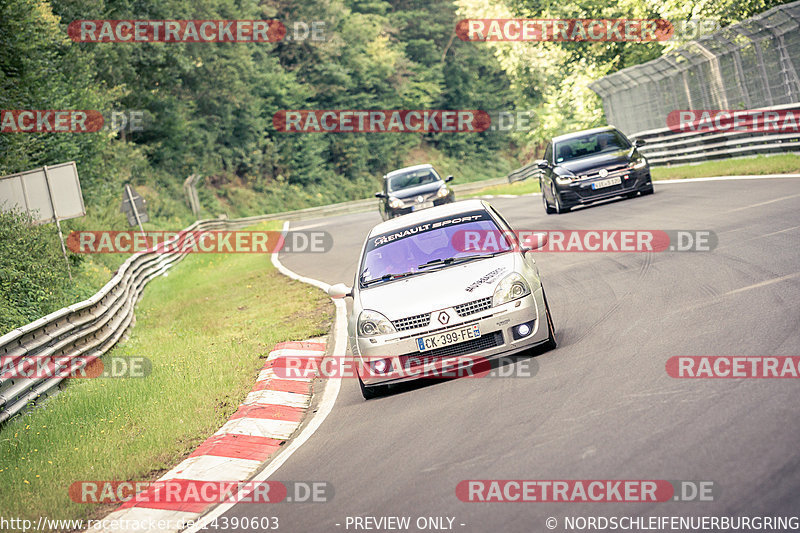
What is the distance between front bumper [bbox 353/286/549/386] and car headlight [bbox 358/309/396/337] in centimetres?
8

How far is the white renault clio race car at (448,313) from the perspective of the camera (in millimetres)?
8172

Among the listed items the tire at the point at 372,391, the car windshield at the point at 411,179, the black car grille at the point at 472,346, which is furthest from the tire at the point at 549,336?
the car windshield at the point at 411,179

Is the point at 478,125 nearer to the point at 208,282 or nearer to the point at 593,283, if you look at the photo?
the point at 208,282

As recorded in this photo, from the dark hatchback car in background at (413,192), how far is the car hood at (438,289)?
620 inches

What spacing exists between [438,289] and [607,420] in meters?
2.63

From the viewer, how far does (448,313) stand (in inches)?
322

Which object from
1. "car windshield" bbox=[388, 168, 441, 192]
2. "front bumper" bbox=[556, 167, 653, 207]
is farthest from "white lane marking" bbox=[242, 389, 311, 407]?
"car windshield" bbox=[388, 168, 441, 192]

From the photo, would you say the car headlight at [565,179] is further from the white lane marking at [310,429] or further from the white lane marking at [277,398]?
the white lane marking at [277,398]

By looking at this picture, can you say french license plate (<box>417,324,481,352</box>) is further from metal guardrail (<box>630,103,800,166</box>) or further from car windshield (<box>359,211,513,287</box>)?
metal guardrail (<box>630,103,800,166</box>)

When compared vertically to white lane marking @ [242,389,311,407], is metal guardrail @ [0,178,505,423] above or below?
above

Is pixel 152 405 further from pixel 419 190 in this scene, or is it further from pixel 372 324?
pixel 419 190

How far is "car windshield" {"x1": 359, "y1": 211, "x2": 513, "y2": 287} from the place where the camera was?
907 centimetres

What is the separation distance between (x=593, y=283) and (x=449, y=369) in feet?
13.6

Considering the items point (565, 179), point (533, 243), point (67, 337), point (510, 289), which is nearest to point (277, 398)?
point (510, 289)
